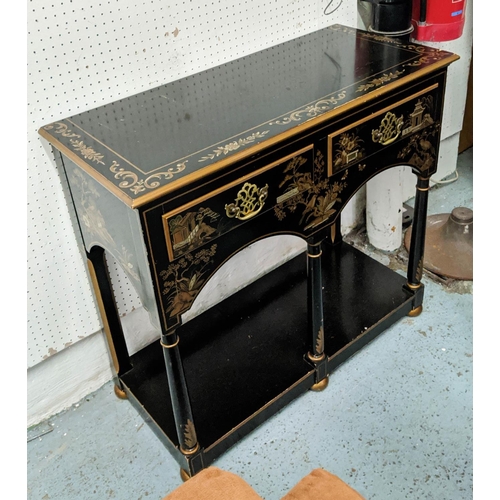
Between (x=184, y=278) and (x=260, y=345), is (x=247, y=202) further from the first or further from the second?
(x=260, y=345)

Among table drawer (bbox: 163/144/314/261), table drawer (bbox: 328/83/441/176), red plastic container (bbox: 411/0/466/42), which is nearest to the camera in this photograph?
table drawer (bbox: 163/144/314/261)

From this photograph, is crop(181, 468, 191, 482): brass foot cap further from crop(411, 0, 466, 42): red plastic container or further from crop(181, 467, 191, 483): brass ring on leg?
crop(411, 0, 466, 42): red plastic container

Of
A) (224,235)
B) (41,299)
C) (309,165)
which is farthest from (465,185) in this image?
(41,299)

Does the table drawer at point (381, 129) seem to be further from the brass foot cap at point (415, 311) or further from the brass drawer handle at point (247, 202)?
the brass foot cap at point (415, 311)

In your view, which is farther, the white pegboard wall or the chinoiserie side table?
the white pegboard wall

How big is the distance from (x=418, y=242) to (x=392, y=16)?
2.67ft

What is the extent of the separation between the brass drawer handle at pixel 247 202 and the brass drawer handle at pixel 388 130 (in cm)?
43

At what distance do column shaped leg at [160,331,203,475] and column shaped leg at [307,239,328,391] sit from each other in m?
0.48

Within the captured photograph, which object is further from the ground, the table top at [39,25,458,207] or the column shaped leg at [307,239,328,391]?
the table top at [39,25,458,207]

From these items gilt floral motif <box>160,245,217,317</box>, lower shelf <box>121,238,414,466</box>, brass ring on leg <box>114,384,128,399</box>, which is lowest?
brass ring on leg <box>114,384,128,399</box>

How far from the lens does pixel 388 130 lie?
1.73m

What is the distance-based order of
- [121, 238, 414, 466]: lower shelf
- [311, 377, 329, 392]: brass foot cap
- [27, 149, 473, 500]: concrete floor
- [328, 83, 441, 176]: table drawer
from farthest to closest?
[311, 377, 329, 392]: brass foot cap → [121, 238, 414, 466]: lower shelf → [27, 149, 473, 500]: concrete floor → [328, 83, 441, 176]: table drawer

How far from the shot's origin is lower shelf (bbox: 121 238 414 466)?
189cm

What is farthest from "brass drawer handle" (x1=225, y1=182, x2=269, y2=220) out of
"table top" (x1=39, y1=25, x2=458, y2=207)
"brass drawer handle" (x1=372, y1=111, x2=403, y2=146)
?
"brass drawer handle" (x1=372, y1=111, x2=403, y2=146)
